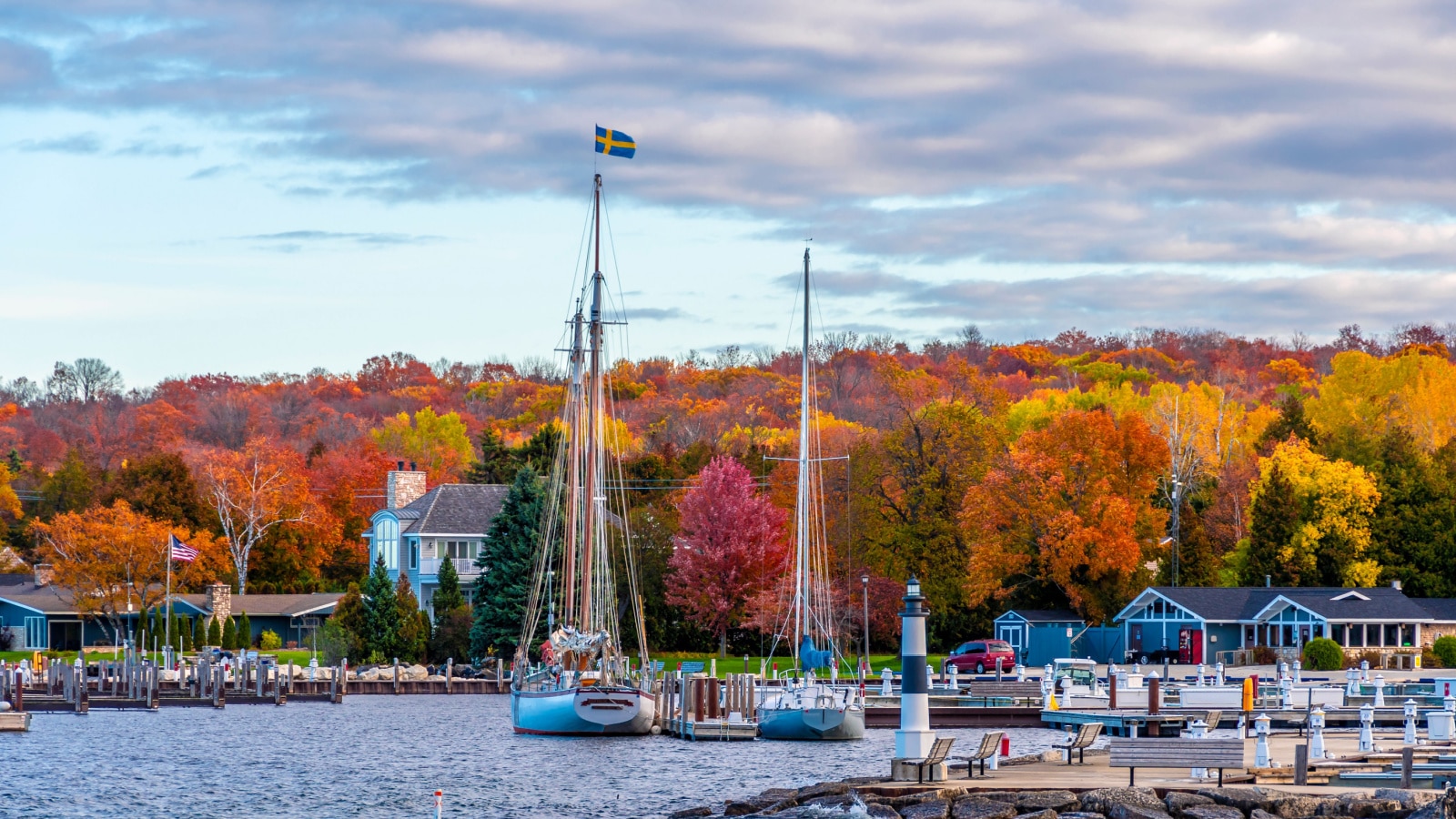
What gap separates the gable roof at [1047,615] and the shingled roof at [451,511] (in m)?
28.8

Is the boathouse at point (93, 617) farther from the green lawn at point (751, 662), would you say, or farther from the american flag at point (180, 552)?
the green lawn at point (751, 662)

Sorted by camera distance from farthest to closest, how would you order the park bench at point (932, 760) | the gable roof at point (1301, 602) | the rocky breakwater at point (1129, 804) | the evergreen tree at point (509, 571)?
the evergreen tree at point (509, 571), the gable roof at point (1301, 602), the park bench at point (932, 760), the rocky breakwater at point (1129, 804)

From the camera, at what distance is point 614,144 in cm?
5800

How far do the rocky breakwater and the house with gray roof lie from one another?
218 feet

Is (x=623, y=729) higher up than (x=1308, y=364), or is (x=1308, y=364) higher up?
(x=1308, y=364)

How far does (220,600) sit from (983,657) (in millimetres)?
43366

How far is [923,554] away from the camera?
83625mm

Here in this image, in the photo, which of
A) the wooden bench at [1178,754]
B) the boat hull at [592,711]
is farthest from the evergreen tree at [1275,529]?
the wooden bench at [1178,754]

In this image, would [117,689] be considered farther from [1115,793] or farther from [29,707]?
[1115,793]

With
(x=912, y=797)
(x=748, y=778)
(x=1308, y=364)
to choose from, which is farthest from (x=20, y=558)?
(x=1308, y=364)

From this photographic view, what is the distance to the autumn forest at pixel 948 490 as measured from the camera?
82.1 metres

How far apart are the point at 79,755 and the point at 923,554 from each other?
43.2m

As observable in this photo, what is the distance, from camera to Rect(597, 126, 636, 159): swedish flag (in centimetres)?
5778

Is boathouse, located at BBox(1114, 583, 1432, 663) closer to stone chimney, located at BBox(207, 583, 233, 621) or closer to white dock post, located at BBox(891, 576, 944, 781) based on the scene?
stone chimney, located at BBox(207, 583, 233, 621)
